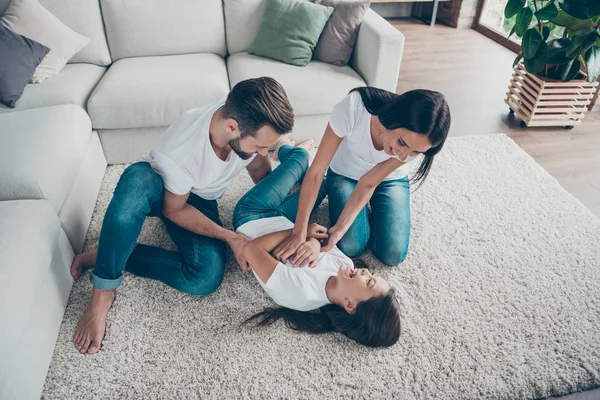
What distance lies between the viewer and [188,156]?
1.47m

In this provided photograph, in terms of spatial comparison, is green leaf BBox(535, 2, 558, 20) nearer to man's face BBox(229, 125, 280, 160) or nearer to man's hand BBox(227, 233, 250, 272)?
man's face BBox(229, 125, 280, 160)

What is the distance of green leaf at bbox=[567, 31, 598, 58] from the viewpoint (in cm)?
229

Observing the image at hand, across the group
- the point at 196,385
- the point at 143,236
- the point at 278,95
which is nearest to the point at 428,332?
the point at 196,385

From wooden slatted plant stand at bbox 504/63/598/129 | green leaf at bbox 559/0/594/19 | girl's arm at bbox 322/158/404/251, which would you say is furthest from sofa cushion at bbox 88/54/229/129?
wooden slatted plant stand at bbox 504/63/598/129

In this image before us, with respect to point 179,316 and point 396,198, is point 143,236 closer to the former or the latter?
point 179,316

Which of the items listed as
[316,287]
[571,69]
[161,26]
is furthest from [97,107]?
[571,69]

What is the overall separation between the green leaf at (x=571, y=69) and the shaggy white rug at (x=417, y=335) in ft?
3.21

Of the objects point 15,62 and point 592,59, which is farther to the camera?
point 592,59

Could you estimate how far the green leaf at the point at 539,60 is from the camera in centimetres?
246

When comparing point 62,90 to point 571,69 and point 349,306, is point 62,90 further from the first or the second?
point 571,69

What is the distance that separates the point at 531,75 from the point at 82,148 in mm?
2733

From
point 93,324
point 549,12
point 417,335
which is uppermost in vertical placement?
point 549,12

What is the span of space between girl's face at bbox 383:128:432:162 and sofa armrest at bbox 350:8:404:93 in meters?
0.98

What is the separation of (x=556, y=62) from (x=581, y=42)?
178 millimetres
